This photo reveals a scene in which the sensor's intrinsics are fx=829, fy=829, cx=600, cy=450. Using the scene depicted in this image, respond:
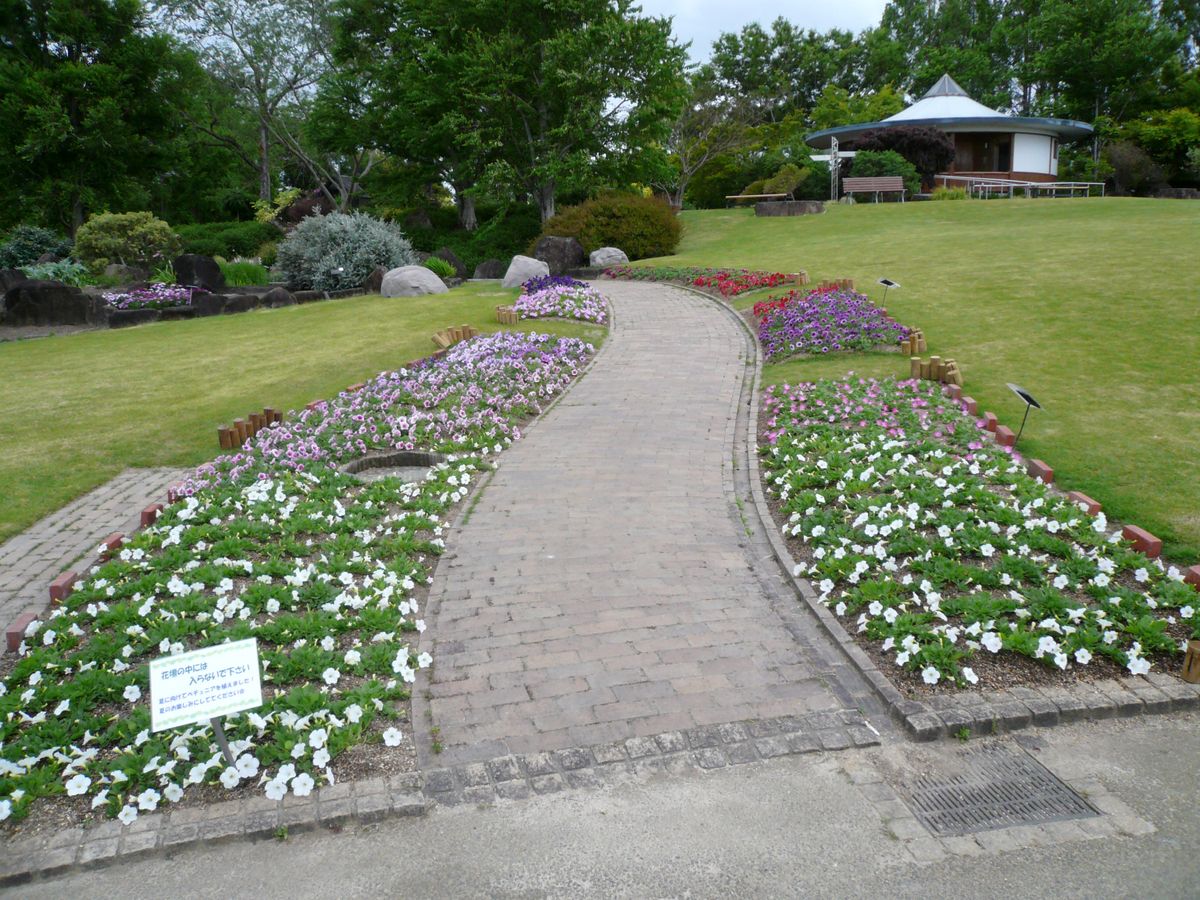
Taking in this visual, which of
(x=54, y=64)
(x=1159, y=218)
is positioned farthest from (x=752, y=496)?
(x=54, y=64)

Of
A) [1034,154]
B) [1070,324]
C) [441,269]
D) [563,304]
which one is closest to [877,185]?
[1034,154]

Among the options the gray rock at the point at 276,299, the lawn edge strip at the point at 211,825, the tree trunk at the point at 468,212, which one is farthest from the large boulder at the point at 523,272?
the lawn edge strip at the point at 211,825

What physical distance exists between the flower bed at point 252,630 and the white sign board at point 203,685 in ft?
1.50

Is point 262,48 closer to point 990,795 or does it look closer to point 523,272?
point 523,272

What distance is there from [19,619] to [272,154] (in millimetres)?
51949

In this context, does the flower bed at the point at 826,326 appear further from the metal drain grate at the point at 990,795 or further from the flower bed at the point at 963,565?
the metal drain grate at the point at 990,795

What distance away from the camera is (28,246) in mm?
30375

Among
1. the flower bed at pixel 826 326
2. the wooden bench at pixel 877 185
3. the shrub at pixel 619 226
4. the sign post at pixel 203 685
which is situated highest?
the wooden bench at pixel 877 185

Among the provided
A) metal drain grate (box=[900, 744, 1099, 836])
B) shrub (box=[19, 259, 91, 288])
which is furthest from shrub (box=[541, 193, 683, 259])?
metal drain grate (box=[900, 744, 1099, 836])

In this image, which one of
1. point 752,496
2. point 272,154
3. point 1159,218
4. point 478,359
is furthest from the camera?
point 272,154

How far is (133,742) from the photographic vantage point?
413cm

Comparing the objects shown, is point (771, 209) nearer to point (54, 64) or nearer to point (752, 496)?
point (752, 496)

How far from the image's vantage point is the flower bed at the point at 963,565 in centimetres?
468

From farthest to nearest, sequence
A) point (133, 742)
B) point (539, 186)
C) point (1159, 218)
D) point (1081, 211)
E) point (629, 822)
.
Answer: point (539, 186) → point (1081, 211) → point (1159, 218) → point (133, 742) → point (629, 822)
